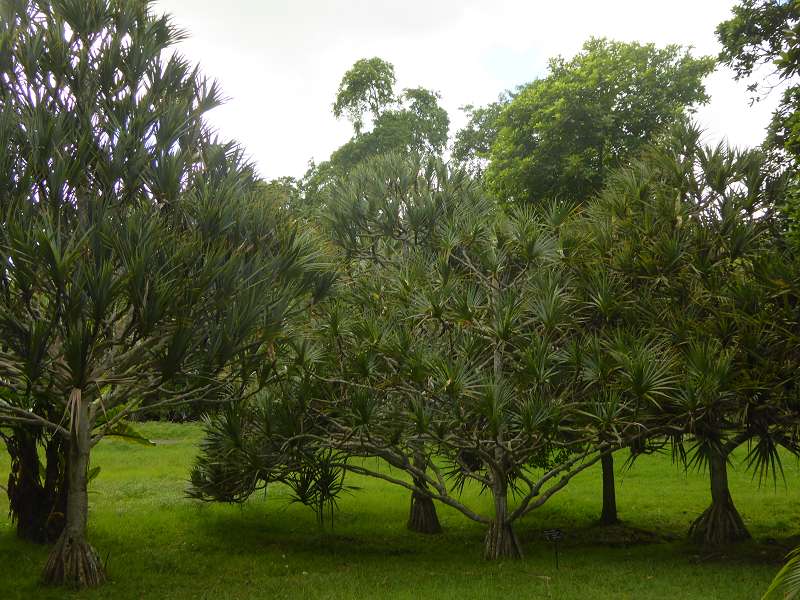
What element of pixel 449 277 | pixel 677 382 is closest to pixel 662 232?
pixel 677 382

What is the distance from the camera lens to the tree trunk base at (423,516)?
1369 cm

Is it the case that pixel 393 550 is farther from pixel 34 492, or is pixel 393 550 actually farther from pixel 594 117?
pixel 594 117

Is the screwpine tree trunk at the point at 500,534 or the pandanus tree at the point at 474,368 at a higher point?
the pandanus tree at the point at 474,368

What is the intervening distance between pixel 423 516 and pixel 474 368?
5.11 m

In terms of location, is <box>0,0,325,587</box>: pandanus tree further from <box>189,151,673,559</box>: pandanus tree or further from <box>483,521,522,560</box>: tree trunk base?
<box>483,521,522,560</box>: tree trunk base

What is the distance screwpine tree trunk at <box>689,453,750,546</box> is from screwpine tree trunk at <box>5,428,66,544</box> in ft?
33.9

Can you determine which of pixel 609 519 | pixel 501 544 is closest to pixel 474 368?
pixel 501 544

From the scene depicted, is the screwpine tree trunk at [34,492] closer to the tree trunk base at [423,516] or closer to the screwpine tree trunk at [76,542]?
the screwpine tree trunk at [76,542]

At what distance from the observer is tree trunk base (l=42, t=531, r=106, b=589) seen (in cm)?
896

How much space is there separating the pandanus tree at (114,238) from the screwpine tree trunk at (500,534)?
13.4 feet

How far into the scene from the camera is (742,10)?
12.7 meters

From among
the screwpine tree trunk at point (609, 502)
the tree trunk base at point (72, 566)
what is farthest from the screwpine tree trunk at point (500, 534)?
the tree trunk base at point (72, 566)

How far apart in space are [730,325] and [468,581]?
485 cm

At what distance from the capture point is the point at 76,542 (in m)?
9.14
